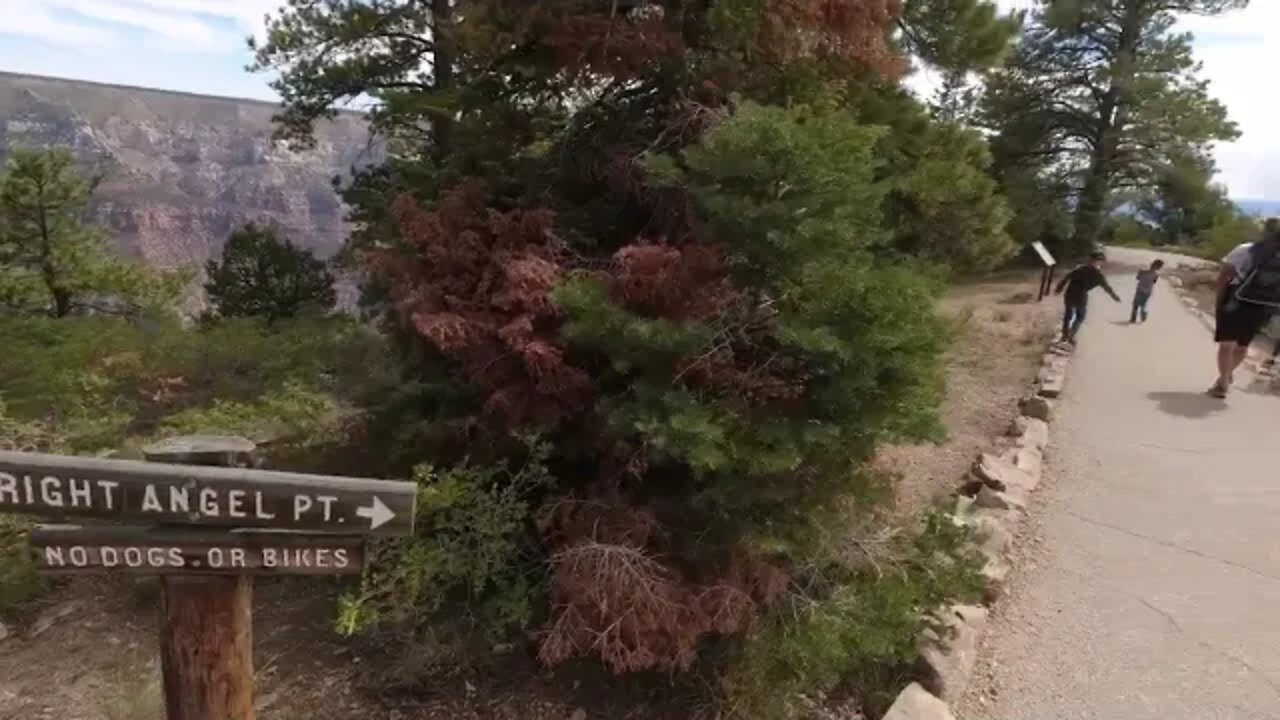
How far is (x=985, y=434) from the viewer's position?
7207 mm

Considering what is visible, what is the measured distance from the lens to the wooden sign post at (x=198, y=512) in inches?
84.0

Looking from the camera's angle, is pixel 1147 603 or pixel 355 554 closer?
pixel 355 554

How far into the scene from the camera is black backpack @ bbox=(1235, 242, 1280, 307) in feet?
22.6

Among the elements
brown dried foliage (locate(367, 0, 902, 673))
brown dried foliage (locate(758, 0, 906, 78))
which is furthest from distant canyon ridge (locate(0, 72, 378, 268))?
brown dried foliage (locate(758, 0, 906, 78))

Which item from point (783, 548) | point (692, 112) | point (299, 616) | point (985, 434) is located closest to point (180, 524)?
point (783, 548)

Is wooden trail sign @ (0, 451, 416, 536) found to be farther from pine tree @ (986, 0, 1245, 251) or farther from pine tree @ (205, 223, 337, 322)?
pine tree @ (986, 0, 1245, 251)

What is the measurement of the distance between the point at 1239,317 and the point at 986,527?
426 centimetres

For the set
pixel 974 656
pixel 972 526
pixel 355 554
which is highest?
pixel 355 554

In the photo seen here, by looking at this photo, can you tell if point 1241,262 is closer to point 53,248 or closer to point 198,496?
point 198,496

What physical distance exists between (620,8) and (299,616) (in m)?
4.49

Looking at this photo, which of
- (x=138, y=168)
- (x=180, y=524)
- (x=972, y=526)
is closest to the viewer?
(x=180, y=524)

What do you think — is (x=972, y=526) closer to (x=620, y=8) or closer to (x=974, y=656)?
(x=974, y=656)

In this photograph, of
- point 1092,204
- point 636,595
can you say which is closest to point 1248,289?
point 636,595

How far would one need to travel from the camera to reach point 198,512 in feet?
7.27
